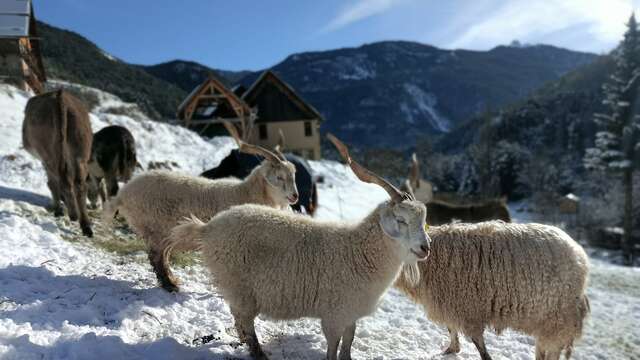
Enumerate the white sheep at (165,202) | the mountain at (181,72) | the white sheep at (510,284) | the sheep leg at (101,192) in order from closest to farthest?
the white sheep at (510,284) < the white sheep at (165,202) < the sheep leg at (101,192) < the mountain at (181,72)

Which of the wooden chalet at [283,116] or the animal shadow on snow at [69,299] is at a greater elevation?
the wooden chalet at [283,116]

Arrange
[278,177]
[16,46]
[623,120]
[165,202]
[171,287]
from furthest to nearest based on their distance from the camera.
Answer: [623,120], [16,46], [278,177], [165,202], [171,287]

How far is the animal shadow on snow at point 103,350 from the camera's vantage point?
4160 millimetres

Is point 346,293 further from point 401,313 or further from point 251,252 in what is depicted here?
point 401,313

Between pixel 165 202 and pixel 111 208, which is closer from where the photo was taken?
pixel 165 202

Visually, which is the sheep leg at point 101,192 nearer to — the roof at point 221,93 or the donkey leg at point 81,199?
the donkey leg at point 81,199

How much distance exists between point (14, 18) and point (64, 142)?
22.0 metres

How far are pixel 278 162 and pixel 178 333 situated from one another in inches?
119

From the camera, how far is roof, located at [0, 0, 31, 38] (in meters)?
23.4

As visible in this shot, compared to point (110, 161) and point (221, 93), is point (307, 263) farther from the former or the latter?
point (221, 93)

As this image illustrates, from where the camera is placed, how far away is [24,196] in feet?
31.0

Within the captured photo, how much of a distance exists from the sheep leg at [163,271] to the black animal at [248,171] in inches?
293

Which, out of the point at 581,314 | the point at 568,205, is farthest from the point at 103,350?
the point at 568,205

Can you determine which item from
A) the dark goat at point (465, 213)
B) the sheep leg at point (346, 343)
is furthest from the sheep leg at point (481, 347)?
the dark goat at point (465, 213)
